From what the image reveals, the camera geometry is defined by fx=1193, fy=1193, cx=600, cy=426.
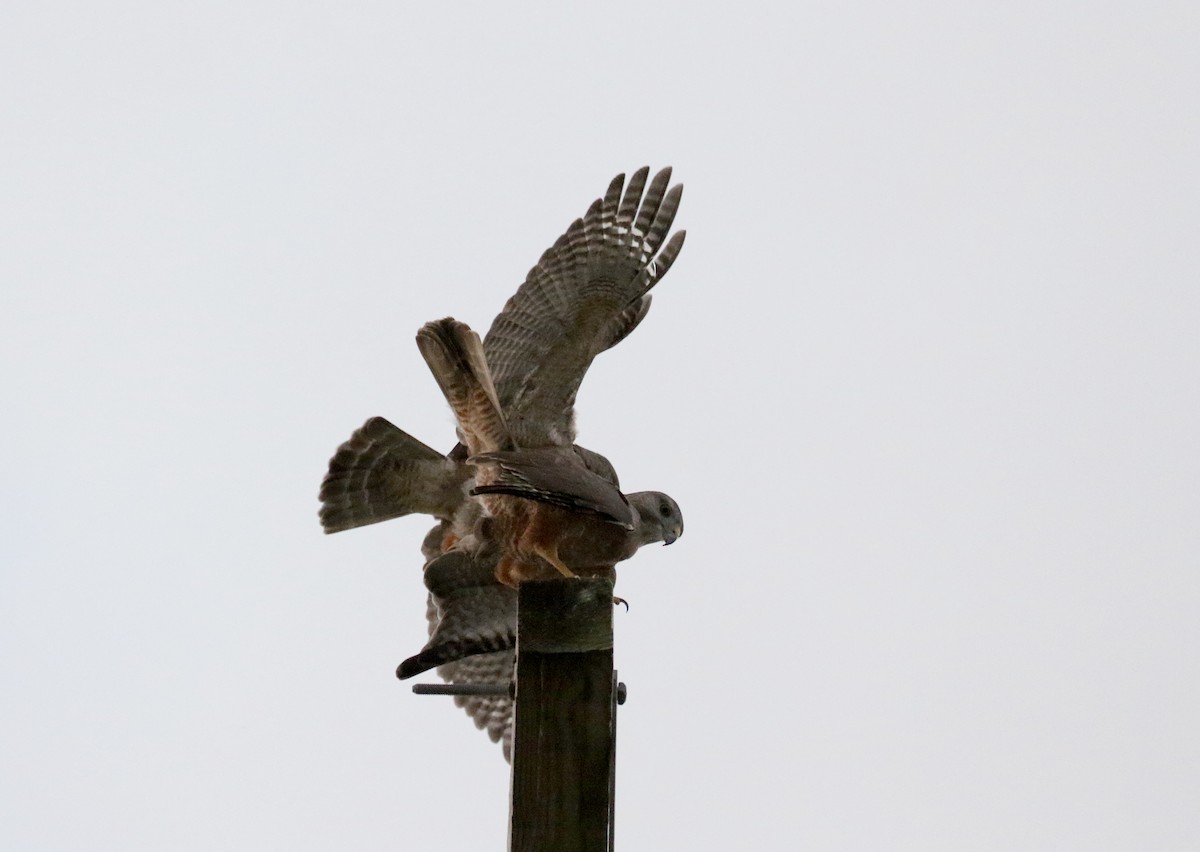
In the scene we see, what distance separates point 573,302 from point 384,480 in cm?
87

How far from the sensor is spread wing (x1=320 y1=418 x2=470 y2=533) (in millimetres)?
3863

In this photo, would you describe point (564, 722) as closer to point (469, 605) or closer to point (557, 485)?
point (557, 485)

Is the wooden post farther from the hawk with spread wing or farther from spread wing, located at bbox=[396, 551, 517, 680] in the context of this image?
spread wing, located at bbox=[396, 551, 517, 680]

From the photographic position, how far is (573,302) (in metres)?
4.07

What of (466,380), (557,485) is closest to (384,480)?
(466,380)

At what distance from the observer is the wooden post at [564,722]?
1.95m

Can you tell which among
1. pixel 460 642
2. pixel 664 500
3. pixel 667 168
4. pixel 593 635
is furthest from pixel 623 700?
pixel 667 168

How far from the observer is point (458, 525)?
396 cm

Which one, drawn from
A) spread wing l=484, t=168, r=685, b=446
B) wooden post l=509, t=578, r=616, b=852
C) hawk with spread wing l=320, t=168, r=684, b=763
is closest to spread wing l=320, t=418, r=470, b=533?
hawk with spread wing l=320, t=168, r=684, b=763

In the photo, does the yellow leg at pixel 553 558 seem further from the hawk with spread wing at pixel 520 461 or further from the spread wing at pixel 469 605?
the spread wing at pixel 469 605

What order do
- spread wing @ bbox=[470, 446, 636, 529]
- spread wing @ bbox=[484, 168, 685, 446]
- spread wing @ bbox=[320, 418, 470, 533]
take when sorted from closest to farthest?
spread wing @ bbox=[470, 446, 636, 529] < spread wing @ bbox=[320, 418, 470, 533] < spread wing @ bbox=[484, 168, 685, 446]

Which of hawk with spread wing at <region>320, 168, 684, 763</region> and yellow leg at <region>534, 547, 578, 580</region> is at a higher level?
hawk with spread wing at <region>320, 168, 684, 763</region>

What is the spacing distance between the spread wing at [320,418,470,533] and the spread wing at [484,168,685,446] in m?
0.31

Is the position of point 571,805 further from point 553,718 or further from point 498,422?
point 498,422
